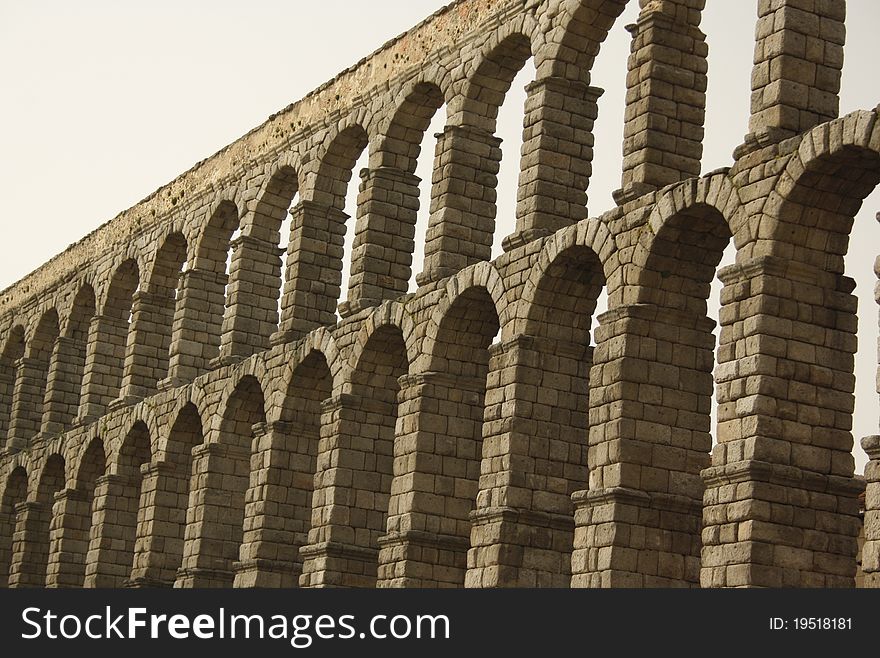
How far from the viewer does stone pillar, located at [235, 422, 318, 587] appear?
31672 millimetres

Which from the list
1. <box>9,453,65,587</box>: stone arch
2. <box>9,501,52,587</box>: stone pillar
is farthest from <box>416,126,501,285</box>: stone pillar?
<box>9,501,52,587</box>: stone pillar

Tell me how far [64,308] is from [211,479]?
12.0 meters

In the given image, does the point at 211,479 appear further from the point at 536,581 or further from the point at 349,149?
the point at 536,581

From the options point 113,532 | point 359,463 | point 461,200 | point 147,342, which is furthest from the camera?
point 147,342

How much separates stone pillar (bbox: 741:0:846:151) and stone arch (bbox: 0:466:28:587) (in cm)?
2586

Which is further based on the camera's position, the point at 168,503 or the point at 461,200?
the point at 168,503

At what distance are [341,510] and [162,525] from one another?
7628mm

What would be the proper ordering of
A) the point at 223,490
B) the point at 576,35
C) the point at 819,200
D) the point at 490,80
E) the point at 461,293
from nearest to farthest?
the point at 819,200, the point at 576,35, the point at 461,293, the point at 490,80, the point at 223,490

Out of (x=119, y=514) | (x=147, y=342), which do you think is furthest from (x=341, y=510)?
(x=147, y=342)

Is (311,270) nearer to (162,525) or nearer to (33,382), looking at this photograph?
(162,525)

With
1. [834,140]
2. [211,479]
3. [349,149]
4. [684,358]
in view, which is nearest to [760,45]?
[834,140]

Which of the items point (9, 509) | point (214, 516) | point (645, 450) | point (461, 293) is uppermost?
point (461, 293)

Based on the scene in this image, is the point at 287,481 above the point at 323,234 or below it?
below

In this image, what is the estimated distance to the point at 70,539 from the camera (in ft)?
132
